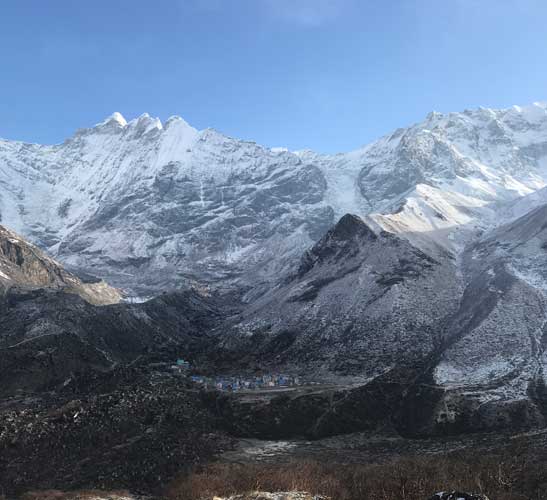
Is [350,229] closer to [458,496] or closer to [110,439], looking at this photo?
[110,439]

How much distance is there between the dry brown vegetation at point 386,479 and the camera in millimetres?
51625

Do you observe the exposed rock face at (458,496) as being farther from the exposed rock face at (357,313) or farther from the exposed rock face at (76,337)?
the exposed rock face at (76,337)

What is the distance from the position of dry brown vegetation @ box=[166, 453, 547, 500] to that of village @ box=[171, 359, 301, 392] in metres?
38.9

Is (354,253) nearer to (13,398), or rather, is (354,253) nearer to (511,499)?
(13,398)

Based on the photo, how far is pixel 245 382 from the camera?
116m

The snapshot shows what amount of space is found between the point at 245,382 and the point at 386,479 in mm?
61056

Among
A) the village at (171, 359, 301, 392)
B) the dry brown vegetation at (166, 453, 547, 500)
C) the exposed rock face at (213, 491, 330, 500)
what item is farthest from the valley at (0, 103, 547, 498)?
the exposed rock face at (213, 491, 330, 500)

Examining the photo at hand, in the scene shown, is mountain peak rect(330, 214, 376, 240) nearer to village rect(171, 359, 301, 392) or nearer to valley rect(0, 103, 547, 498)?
valley rect(0, 103, 547, 498)

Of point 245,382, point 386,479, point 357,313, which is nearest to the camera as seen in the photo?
point 386,479

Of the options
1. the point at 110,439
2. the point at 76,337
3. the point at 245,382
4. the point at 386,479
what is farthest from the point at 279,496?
the point at 76,337

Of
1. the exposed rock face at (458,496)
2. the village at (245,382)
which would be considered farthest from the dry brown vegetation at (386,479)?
the village at (245,382)

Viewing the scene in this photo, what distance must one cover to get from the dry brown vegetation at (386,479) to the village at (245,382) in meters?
38.9

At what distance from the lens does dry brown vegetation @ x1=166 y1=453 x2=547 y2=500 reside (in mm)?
Answer: 51625

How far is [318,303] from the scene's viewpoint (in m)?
147
